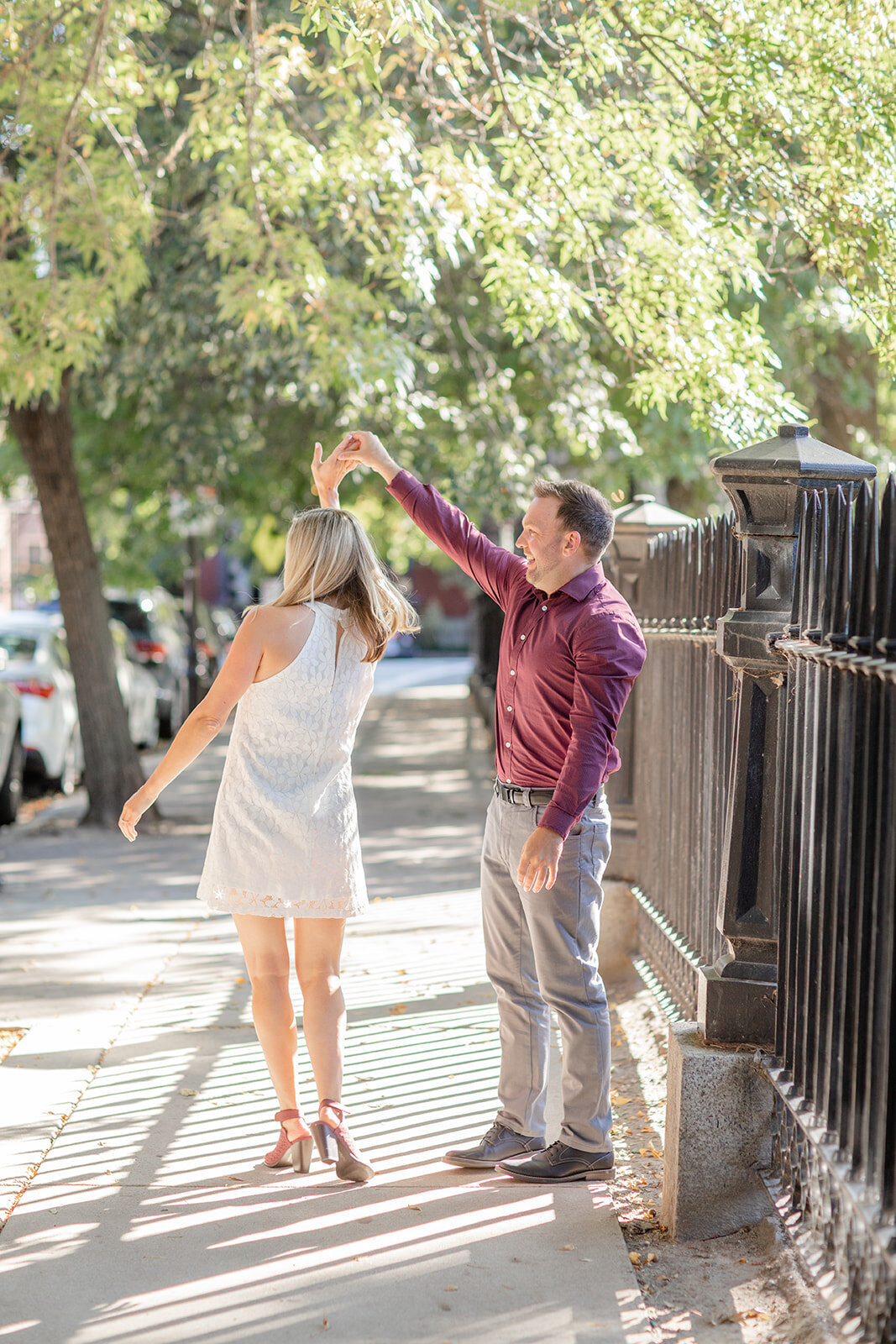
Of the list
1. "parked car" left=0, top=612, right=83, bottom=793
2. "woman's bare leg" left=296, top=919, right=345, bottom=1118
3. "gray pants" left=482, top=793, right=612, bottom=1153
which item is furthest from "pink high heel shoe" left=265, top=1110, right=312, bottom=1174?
"parked car" left=0, top=612, right=83, bottom=793

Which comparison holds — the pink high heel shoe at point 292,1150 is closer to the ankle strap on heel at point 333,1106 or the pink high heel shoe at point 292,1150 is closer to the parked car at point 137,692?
the ankle strap on heel at point 333,1106

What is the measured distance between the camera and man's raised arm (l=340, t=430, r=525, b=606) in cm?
441

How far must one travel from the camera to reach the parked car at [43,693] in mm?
13711

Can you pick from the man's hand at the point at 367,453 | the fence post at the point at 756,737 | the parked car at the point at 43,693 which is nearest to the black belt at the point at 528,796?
the fence post at the point at 756,737

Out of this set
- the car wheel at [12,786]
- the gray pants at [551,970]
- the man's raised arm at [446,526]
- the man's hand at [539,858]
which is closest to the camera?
the man's hand at [539,858]

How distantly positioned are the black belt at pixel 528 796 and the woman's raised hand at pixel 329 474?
109 centimetres

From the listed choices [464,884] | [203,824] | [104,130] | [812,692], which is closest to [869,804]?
[812,692]

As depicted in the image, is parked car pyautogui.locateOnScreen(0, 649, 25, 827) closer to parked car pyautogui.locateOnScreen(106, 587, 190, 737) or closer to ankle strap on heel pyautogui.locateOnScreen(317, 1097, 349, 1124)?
ankle strap on heel pyautogui.locateOnScreen(317, 1097, 349, 1124)

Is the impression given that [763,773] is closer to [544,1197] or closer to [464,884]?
[544,1197]

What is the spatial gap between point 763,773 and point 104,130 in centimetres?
778

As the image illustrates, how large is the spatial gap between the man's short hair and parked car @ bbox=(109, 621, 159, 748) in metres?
13.5

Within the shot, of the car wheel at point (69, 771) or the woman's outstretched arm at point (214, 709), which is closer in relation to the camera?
the woman's outstretched arm at point (214, 709)

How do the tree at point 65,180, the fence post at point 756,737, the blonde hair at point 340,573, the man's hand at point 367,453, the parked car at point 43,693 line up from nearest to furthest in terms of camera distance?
1. the fence post at point 756,737
2. the blonde hair at point 340,573
3. the man's hand at point 367,453
4. the tree at point 65,180
5. the parked car at point 43,693

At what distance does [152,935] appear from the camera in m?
7.81
